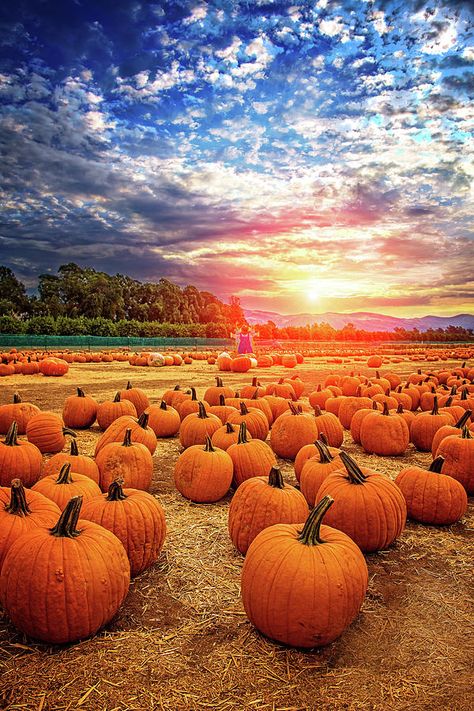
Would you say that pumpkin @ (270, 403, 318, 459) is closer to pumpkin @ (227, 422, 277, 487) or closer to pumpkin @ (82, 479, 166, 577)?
pumpkin @ (227, 422, 277, 487)

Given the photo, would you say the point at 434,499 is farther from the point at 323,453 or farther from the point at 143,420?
the point at 143,420

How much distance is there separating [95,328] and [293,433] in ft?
178

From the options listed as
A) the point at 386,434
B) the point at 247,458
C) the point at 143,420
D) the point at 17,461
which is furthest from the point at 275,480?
the point at 386,434

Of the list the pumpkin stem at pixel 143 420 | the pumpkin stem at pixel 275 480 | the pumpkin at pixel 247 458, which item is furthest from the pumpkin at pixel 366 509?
the pumpkin stem at pixel 143 420

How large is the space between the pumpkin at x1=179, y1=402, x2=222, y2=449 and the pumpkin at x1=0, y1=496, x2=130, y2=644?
3.43 meters

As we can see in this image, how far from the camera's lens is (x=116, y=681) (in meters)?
2.44

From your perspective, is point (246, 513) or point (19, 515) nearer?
point (19, 515)

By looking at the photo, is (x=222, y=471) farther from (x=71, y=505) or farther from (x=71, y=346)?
(x=71, y=346)

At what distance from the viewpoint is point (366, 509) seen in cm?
384

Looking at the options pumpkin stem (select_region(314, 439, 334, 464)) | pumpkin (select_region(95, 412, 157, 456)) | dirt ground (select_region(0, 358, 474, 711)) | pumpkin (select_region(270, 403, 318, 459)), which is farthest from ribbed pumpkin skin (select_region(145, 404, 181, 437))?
dirt ground (select_region(0, 358, 474, 711))

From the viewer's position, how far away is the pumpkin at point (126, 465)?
4.83 m

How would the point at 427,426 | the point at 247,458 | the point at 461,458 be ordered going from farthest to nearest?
the point at 427,426 < the point at 461,458 < the point at 247,458

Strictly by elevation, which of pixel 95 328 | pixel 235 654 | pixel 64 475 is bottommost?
pixel 235 654

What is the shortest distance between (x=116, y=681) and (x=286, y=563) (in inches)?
41.1
